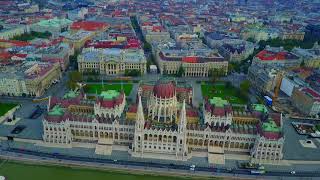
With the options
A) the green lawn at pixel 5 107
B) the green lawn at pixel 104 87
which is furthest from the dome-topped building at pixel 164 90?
the green lawn at pixel 5 107

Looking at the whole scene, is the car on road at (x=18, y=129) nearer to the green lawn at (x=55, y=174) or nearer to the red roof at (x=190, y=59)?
the green lawn at (x=55, y=174)

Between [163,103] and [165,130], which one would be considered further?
[163,103]

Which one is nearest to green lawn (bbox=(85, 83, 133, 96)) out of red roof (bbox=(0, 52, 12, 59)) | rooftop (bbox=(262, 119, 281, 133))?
red roof (bbox=(0, 52, 12, 59))

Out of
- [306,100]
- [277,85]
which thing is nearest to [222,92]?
[277,85]

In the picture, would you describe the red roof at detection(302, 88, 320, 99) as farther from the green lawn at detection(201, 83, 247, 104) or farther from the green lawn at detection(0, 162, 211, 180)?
the green lawn at detection(0, 162, 211, 180)

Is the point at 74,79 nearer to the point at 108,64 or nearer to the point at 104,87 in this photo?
the point at 104,87

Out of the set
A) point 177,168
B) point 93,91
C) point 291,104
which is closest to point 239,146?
point 177,168

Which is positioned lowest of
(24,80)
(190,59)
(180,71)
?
(180,71)
